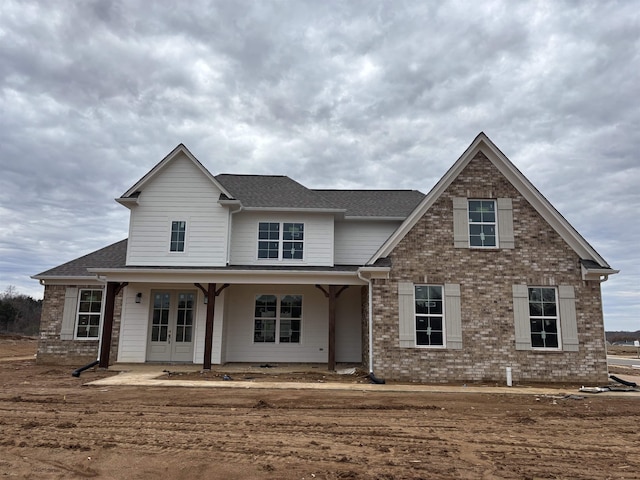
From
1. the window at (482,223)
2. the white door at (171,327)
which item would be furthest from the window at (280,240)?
the window at (482,223)

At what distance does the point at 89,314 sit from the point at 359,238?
10551 mm

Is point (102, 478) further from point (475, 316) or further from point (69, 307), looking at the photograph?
point (69, 307)

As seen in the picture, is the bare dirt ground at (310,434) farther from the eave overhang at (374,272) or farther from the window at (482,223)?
the window at (482,223)

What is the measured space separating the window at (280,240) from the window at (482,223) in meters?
6.08

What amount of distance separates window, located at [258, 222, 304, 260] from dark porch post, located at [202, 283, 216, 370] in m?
2.43

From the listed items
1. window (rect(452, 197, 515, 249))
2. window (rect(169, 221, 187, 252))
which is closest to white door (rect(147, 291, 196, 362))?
window (rect(169, 221, 187, 252))

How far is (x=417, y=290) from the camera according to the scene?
13.4m

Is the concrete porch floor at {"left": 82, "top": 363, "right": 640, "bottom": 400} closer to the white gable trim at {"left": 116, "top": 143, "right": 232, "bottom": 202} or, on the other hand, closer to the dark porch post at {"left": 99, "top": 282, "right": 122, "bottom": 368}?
the dark porch post at {"left": 99, "top": 282, "right": 122, "bottom": 368}

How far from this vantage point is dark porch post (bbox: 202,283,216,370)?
14398 mm

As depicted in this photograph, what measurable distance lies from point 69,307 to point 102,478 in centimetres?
1285

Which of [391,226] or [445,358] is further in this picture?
[391,226]

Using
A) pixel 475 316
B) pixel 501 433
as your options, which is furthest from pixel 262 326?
pixel 501 433

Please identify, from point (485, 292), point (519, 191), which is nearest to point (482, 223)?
point (519, 191)

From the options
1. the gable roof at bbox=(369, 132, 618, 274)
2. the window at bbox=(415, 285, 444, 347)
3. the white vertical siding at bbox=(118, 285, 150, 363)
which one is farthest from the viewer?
the white vertical siding at bbox=(118, 285, 150, 363)
